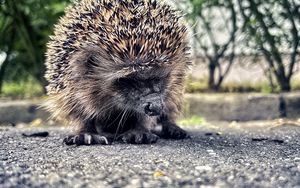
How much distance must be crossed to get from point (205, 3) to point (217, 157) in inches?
151

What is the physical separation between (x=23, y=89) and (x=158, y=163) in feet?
21.3

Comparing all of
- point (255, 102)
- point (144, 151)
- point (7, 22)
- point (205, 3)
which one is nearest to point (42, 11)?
point (7, 22)

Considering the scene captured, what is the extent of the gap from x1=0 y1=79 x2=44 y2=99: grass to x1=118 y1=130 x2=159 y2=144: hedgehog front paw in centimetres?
486

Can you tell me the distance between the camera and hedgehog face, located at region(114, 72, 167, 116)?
173 inches

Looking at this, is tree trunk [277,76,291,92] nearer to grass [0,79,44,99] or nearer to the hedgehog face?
the hedgehog face

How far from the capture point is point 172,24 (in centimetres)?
489

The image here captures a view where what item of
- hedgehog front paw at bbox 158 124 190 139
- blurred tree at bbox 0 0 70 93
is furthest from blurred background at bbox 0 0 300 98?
hedgehog front paw at bbox 158 124 190 139

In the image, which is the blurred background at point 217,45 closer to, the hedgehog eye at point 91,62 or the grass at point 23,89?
the grass at point 23,89

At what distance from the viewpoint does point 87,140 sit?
473 cm

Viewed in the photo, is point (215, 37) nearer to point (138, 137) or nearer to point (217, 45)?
point (217, 45)

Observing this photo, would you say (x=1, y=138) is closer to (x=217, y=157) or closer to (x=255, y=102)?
(x=217, y=157)

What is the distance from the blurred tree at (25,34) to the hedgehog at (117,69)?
3.13 meters

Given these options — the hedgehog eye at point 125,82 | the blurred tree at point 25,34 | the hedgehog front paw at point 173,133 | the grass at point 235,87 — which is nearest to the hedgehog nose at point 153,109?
the hedgehog eye at point 125,82

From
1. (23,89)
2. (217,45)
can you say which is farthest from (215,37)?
(23,89)
